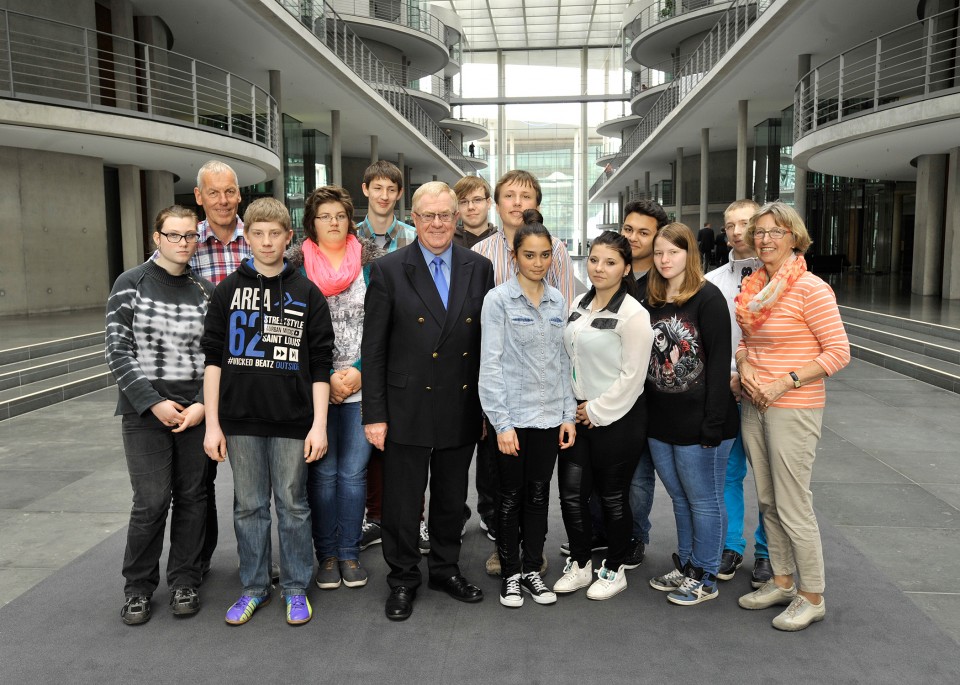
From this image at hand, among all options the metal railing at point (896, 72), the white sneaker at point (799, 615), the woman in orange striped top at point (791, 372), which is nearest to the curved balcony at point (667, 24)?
the metal railing at point (896, 72)

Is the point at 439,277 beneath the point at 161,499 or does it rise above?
above

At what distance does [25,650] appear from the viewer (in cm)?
286

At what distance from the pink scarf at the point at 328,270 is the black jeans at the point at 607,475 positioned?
119cm

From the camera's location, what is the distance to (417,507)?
335cm

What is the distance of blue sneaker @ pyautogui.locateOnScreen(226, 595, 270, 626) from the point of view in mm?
3094

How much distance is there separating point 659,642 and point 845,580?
112 centimetres

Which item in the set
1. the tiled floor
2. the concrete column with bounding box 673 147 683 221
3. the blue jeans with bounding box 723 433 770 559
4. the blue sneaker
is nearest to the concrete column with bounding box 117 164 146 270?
the tiled floor

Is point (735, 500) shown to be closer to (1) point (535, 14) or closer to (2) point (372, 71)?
(2) point (372, 71)

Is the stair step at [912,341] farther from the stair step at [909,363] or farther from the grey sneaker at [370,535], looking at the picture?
the grey sneaker at [370,535]

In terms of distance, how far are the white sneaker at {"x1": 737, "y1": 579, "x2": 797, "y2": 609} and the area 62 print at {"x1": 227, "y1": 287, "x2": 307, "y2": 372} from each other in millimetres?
2166

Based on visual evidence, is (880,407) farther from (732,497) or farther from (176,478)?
(176,478)

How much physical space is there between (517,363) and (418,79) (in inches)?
1389

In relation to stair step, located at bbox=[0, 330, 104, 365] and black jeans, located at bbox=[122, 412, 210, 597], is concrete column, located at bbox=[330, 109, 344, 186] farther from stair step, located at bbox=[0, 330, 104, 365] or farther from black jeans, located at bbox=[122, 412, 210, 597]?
black jeans, located at bbox=[122, 412, 210, 597]

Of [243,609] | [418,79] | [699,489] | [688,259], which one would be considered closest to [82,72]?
[243,609]
